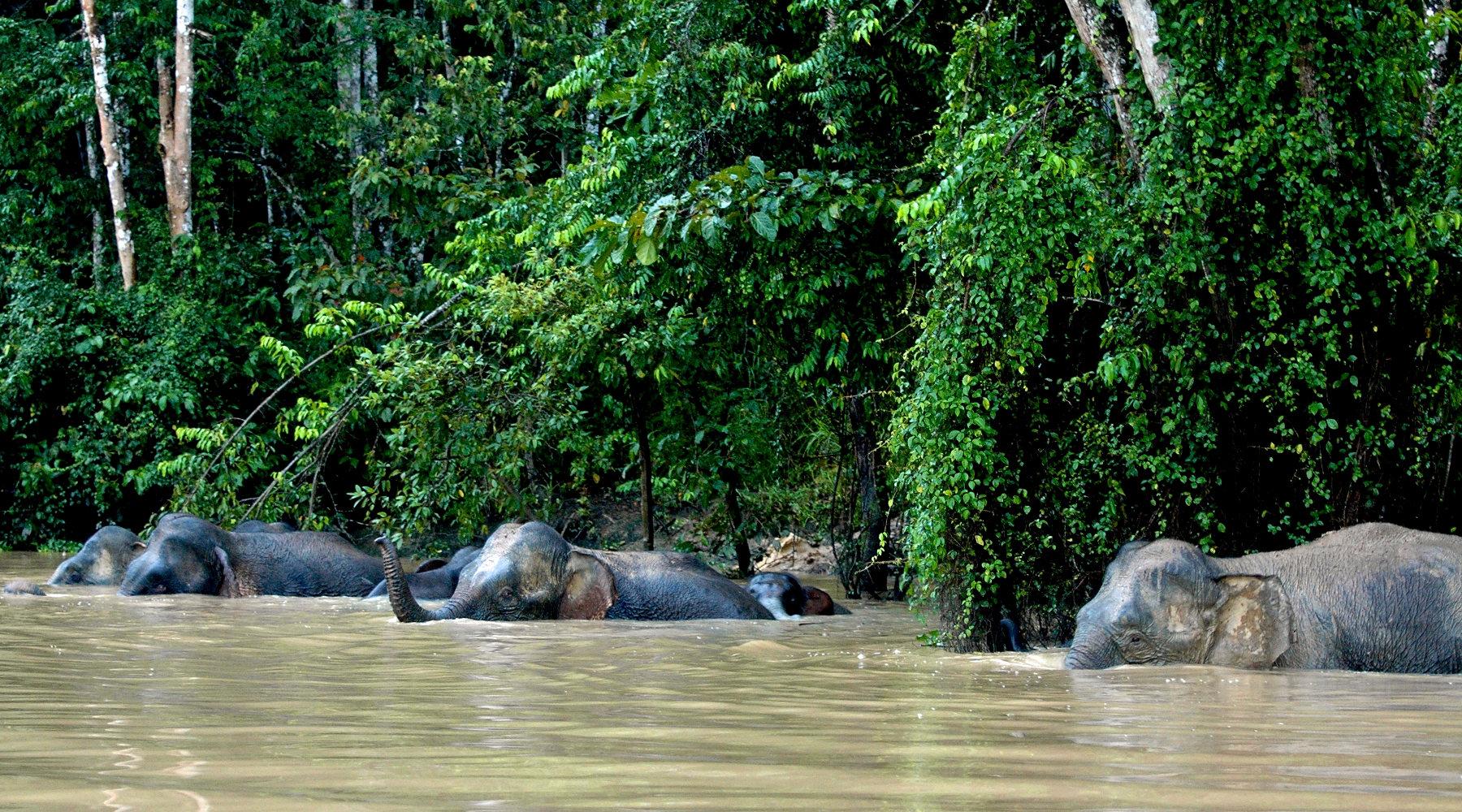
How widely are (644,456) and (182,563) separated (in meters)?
4.27

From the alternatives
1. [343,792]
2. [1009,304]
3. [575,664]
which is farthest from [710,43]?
[343,792]

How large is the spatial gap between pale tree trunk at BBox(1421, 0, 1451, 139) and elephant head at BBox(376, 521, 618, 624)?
6.13m

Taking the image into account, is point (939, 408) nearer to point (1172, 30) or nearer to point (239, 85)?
point (1172, 30)

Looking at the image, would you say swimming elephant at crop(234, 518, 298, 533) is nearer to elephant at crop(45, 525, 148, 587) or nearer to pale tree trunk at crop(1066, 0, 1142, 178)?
elephant at crop(45, 525, 148, 587)

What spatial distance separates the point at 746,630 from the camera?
1045cm

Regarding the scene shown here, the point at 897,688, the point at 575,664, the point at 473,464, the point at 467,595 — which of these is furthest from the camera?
the point at 473,464

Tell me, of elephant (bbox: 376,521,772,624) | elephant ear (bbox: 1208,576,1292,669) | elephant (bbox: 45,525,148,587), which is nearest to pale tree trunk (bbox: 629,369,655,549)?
elephant (bbox: 376,521,772,624)

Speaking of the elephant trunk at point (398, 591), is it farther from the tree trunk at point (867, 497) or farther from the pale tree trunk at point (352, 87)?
the pale tree trunk at point (352, 87)

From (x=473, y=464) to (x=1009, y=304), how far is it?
724 centimetres

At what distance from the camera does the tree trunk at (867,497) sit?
46.1 feet

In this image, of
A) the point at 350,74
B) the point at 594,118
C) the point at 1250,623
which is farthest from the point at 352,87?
the point at 1250,623

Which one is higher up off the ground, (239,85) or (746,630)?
(239,85)

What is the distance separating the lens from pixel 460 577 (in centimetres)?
1192

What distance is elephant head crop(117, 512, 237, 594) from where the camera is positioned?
43.8 feet
